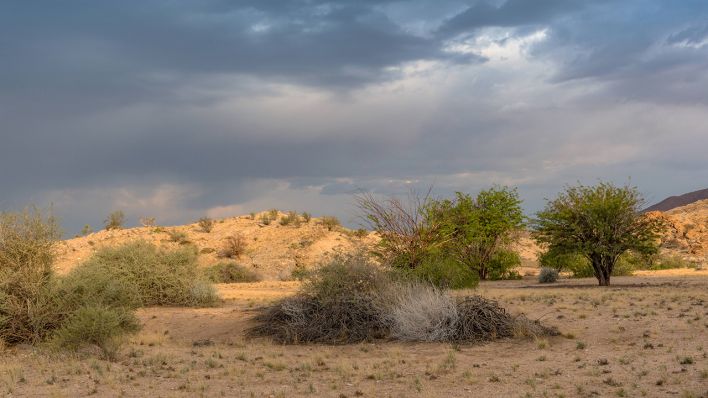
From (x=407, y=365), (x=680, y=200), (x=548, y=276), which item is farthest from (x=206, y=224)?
(x=680, y=200)

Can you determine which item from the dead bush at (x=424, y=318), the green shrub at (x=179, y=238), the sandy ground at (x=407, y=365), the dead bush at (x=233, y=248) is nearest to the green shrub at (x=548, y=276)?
the sandy ground at (x=407, y=365)

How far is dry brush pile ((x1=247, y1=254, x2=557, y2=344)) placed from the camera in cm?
1692

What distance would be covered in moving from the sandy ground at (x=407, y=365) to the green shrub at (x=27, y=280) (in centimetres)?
67

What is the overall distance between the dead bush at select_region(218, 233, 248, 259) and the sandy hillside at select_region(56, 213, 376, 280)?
505 mm

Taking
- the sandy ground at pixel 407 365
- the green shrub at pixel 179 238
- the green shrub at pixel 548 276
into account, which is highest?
the green shrub at pixel 179 238

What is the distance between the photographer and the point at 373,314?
18.2 meters

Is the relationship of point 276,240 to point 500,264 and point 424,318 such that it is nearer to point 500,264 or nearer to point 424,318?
point 500,264

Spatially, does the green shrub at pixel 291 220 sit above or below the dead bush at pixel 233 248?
above

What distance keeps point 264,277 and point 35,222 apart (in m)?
28.6

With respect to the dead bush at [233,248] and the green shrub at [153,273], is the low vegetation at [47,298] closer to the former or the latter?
the green shrub at [153,273]

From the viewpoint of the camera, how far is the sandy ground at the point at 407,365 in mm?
11836

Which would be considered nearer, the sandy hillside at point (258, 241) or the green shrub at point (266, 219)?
the sandy hillside at point (258, 241)

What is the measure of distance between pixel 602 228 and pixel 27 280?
73.2 ft

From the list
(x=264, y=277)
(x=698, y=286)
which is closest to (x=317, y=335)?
(x=698, y=286)
